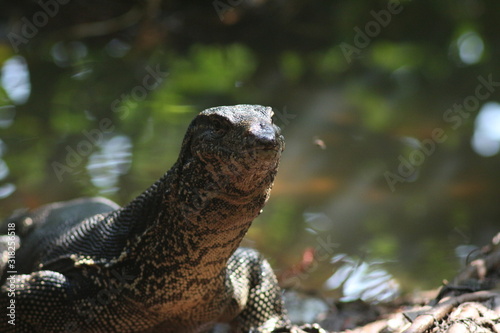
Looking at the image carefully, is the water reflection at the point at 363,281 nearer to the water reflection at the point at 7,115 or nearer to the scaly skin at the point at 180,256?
the scaly skin at the point at 180,256

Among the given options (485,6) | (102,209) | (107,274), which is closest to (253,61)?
(485,6)

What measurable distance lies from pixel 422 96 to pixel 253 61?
440cm

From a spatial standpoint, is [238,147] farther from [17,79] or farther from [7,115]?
[17,79]

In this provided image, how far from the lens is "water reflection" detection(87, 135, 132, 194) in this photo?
769cm

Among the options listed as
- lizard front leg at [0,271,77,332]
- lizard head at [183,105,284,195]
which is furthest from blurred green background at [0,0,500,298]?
lizard head at [183,105,284,195]

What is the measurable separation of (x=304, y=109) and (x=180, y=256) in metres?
8.04

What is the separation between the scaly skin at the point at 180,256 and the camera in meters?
2.92

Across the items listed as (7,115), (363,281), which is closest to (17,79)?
(7,115)

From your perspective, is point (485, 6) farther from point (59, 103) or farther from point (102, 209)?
point (102, 209)

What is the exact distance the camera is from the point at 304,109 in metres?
11.0

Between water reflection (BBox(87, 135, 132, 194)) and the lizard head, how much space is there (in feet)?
15.5

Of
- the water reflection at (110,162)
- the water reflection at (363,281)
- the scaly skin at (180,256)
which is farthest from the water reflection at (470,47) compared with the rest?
the scaly skin at (180,256)

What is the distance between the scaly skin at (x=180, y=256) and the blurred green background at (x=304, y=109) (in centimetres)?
202

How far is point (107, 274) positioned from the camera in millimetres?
3559
